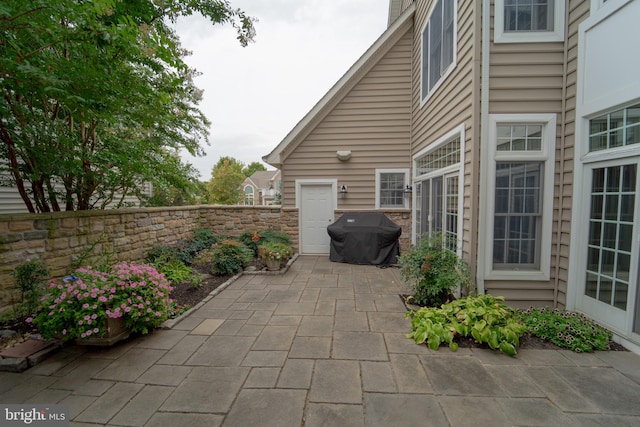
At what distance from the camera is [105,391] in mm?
2074

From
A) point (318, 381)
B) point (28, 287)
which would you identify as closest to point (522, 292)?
point (318, 381)

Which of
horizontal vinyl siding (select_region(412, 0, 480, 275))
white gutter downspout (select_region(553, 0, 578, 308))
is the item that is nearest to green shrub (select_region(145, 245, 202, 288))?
horizontal vinyl siding (select_region(412, 0, 480, 275))

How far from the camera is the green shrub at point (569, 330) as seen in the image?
2633 mm

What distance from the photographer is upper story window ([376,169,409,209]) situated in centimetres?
689

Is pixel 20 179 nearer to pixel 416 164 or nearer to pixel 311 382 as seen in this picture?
pixel 311 382

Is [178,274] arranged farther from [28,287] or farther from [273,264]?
[28,287]

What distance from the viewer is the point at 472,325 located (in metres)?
2.78

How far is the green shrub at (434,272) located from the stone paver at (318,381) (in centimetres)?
62

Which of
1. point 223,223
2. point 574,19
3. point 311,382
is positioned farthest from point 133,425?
point 223,223

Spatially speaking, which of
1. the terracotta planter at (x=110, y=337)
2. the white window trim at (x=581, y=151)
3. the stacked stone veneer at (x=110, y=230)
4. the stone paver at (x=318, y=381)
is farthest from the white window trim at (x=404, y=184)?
the terracotta planter at (x=110, y=337)

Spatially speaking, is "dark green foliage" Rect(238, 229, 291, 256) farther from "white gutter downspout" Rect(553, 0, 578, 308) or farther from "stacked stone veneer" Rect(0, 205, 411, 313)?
"white gutter downspout" Rect(553, 0, 578, 308)

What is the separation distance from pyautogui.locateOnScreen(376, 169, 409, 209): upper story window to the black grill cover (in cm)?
A: 63

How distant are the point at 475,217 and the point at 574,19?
253 centimetres

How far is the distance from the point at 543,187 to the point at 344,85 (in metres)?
4.91
